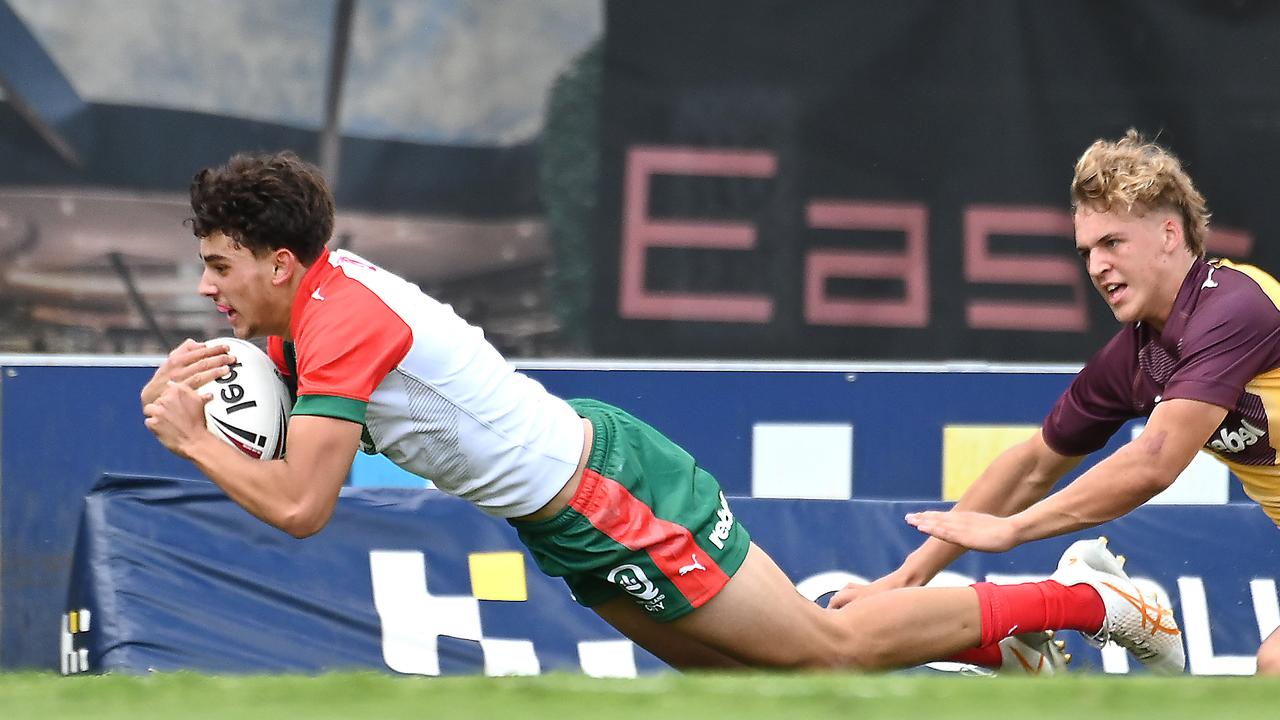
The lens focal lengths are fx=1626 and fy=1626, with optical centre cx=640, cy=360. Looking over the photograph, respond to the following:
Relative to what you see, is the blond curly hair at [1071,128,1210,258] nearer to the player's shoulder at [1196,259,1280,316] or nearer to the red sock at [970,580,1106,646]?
the player's shoulder at [1196,259,1280,316]

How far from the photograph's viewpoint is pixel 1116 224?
3709 millimetres

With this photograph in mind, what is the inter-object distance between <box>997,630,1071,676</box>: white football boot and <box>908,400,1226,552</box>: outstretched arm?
494mm

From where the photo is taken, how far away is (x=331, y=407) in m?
3.21

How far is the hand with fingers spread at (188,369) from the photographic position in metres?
3.40

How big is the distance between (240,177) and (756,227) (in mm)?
2395

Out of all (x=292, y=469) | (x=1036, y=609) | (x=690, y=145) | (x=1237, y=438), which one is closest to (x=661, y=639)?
(x=1036, y=609)

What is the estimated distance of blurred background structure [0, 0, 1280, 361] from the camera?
17.7 ft

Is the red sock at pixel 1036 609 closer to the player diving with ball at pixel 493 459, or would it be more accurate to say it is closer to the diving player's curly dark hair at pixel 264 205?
the player diving with ball at pixel 493 459

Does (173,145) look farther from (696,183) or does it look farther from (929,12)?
(929,12)

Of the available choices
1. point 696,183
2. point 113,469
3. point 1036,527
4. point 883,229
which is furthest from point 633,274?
point 1036,527

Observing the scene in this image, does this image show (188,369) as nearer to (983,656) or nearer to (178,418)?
(178,418)

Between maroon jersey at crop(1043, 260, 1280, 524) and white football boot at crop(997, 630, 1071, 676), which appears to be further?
white football boot at crop(997, 630, 1071, 676)

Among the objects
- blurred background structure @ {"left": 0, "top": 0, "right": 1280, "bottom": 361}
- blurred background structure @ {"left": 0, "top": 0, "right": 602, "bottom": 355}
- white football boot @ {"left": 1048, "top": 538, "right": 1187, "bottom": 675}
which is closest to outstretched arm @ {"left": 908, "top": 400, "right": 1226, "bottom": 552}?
white football boot @ {"left": 1048, "top": 538, "right": 1187, "bottom": 675}

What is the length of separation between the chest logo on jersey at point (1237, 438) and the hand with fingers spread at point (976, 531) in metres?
0.61
